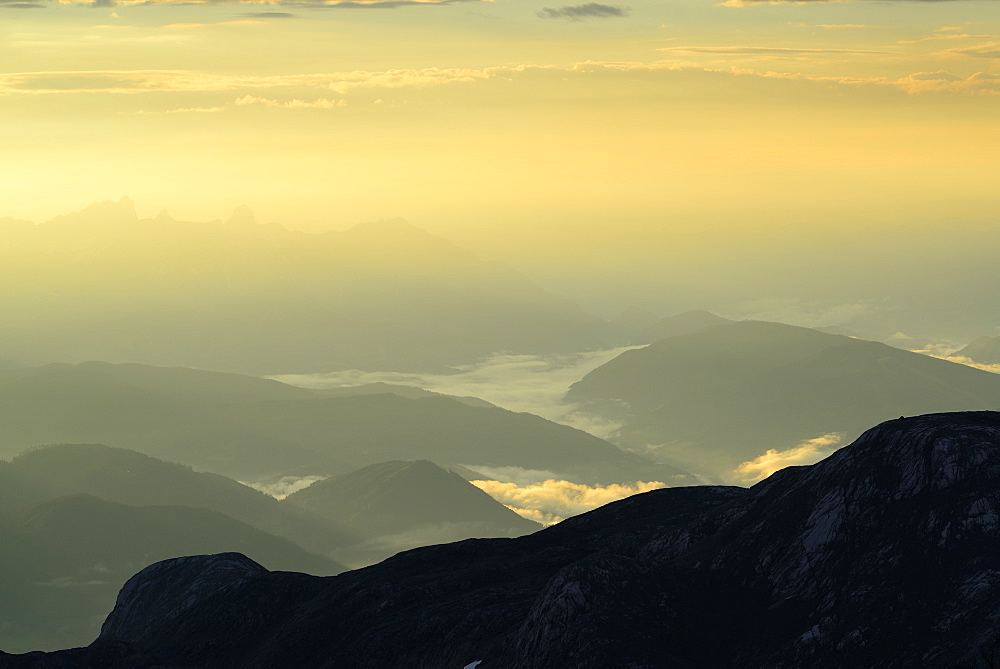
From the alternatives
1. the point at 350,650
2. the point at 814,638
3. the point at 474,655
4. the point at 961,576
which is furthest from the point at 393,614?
the point at 961,576

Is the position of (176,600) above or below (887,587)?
below

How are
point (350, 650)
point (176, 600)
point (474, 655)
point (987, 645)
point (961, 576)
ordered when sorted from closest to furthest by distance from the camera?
point (987, 645) → point (961, 576) → point (474, 655) → point (350, 650) → point (176, 600)

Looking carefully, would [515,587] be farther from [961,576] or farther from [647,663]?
[961,576]

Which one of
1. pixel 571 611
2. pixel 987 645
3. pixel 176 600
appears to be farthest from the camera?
pixel 176 600

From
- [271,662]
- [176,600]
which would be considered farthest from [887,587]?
[176,600]

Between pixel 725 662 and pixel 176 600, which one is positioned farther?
pixel 176 600

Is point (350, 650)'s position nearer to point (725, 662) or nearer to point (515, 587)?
point (515, 587)

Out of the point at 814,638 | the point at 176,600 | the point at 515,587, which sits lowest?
the point at 176,600
